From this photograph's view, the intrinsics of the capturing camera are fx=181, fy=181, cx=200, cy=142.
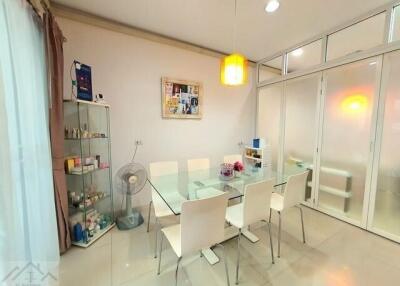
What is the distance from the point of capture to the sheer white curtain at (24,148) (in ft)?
3.40

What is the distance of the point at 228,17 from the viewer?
2383mm

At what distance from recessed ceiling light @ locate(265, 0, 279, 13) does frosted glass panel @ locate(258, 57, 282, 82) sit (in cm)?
155

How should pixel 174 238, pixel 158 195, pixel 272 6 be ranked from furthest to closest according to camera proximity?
pixel 272 6 → pixel 158 195 → pixel 174 238

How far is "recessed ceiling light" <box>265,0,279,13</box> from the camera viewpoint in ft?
6.64

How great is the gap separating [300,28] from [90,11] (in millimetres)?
2861

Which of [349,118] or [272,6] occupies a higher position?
[272,6]

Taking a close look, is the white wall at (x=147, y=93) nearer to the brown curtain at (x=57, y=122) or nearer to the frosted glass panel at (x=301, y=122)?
the brown curtain at (x=57, y=122)

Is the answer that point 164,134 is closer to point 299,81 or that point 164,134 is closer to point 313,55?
point 299,81

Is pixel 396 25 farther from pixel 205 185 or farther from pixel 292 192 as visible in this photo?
pixel 205 185

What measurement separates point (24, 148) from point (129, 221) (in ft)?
4.80

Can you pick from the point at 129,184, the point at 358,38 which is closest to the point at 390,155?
the point at 358,38

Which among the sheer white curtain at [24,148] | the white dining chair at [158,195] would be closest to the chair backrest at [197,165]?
the white dining chair at [158,195]

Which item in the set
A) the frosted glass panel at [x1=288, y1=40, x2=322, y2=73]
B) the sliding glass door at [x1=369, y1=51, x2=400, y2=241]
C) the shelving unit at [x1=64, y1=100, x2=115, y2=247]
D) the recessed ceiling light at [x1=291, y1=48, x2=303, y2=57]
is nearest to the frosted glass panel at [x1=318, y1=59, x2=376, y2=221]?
the sliding glass door at [x1=369, y1=51, x2=400, y2=241]

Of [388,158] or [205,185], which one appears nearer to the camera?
[205,185]
